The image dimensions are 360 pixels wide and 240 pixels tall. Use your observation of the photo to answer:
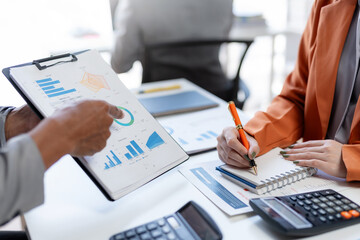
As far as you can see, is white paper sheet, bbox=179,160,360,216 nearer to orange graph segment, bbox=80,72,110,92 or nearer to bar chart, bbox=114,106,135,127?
bar chart, bbox=114,106,135,127

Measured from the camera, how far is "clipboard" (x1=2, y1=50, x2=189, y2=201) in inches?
28.8

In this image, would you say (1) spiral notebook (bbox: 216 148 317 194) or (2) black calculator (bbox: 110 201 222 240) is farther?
(1) spiral notebook (bbox: 216 148 317 194)

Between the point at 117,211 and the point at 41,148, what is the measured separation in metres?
0.21

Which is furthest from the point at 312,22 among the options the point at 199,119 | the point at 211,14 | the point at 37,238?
the point at 211,14

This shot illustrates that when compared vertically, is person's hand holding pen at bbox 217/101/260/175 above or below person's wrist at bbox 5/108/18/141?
below

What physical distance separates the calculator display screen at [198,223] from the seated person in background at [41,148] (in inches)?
8.1

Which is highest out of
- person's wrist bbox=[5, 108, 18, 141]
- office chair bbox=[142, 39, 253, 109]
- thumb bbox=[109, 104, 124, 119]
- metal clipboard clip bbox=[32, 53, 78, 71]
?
metal clipboard clip bbox=[32, 53, 78, 71]

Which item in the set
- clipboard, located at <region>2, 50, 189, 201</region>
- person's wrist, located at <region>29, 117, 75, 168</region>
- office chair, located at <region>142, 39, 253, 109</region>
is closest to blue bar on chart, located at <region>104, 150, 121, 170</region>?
clipboard, located at <region>2, 50, 189, 201</region>

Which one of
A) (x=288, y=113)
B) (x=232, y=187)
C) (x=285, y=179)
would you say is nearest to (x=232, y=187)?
(x=232, y=187)

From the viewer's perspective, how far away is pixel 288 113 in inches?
40.6

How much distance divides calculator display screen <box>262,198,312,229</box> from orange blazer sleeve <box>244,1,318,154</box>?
22 centimetres

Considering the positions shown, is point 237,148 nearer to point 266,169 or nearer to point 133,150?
point 266,169

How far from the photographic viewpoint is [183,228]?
2.04 ft

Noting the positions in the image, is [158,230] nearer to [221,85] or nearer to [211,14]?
[221,85]
